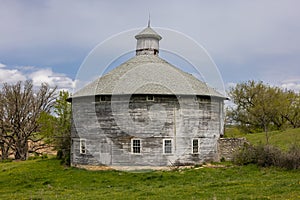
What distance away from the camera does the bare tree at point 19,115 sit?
1607 inches

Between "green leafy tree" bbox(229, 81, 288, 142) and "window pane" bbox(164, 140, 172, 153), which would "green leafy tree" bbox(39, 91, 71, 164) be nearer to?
"window pane" bbox(164, 140, 172, 153)

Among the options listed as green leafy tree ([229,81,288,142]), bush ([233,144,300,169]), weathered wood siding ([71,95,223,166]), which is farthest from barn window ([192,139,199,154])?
green leafy tree ([229,81,288,142])

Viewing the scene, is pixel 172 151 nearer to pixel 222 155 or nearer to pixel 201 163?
pixel 201 163

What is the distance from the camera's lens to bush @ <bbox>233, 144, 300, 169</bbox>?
2072cm

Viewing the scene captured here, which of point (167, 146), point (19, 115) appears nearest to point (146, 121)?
point (167, 146)

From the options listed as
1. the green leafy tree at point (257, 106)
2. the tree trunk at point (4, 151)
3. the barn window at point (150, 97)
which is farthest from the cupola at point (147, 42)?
the tree trunk at point (4, 151)

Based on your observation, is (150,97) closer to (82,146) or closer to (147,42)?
(82,146)

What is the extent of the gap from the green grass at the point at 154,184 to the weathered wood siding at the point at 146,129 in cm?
126

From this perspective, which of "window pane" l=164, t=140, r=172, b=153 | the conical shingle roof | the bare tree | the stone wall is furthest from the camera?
the bare tree

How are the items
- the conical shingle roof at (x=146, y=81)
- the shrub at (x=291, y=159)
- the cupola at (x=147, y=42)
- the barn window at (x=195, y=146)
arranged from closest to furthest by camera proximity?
the shrub at (x=291, y=159)
the conical shingle roof at (x=146, y=81)
the barn window at (x=195, y=146)
the cupola at (x=147, y=42)

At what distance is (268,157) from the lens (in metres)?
22.3

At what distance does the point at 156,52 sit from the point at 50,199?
17.0 metres

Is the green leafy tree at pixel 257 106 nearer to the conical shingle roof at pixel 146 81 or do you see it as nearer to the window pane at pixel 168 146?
the conical shingle roof at pixel 146 81

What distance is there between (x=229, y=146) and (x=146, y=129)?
245 inches
